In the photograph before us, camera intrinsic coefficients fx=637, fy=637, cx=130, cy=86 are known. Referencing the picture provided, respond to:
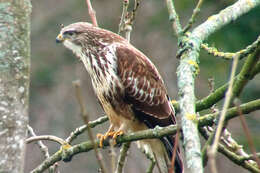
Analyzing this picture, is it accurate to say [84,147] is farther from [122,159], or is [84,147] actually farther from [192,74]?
[192,74]

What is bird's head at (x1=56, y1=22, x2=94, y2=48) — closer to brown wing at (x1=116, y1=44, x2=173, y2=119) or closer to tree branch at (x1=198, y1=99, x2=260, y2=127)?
brown wing at (x1=116, y1=44, x2=173, y2=119)

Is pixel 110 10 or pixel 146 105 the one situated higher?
pixel 110 10

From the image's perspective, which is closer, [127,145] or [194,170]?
[194,170]

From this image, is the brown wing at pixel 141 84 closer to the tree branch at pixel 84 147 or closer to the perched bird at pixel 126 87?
the perched bird at pixel 126 87

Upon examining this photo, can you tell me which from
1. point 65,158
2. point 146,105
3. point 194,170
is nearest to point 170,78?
point 146,105

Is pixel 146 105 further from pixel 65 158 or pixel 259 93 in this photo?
pixel 259 93

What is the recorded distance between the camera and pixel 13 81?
300cm

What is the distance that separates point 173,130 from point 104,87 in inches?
60.3

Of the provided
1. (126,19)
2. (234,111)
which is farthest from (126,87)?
(234,111)

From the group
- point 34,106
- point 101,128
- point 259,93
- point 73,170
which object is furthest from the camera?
point 34,106

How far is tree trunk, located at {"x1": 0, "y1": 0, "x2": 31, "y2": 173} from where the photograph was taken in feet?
9.58

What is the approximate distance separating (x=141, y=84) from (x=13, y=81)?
193cm

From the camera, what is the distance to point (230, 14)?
365cm

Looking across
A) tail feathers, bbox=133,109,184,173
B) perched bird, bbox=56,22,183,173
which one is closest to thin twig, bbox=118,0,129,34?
perched bird, bbox=56,22,183,173
